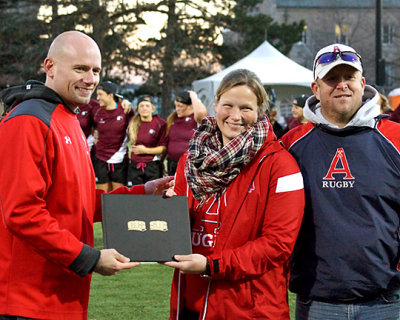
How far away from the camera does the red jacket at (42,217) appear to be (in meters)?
3.15

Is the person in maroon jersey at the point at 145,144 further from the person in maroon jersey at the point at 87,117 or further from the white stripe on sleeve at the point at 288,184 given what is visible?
the white stripe on sleeve at the point at 288,184

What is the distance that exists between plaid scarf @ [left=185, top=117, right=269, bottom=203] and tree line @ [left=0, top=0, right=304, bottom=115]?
33.0m

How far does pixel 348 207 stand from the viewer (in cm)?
337

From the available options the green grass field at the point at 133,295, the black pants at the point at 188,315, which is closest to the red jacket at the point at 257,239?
the black pants at the point at 188,315

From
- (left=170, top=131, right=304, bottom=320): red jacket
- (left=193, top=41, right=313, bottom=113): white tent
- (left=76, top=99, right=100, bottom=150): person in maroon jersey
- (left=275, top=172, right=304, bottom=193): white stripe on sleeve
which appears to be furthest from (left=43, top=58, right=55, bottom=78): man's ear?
(left=193, top=41, right=313, bottom=113): white tent

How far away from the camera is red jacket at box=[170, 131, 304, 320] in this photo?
Result: 3.22m

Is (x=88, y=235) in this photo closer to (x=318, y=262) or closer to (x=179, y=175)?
(x=179, y=175)

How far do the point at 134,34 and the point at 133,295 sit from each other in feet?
104

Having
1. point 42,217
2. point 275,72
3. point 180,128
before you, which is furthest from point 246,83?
point 275,72

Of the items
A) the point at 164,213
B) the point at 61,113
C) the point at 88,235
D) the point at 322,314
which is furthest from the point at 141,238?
the point at 322,314

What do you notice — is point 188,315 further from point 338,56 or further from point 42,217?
point 338,56

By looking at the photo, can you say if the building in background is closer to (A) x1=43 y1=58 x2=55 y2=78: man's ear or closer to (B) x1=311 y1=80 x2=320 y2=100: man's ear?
(B) x1=311 y1=80 x2=320 y2=100: man's ear

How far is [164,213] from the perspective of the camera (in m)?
3.36

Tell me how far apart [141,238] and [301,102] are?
950 cm
